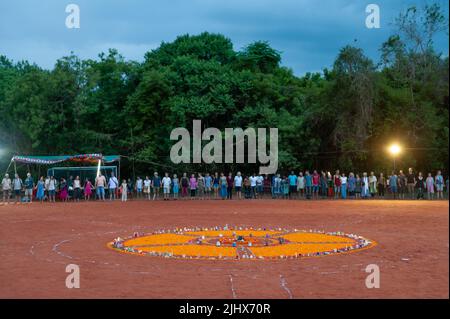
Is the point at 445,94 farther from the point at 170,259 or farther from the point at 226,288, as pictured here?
the point at 170,259

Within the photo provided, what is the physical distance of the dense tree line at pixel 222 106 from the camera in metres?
33.6

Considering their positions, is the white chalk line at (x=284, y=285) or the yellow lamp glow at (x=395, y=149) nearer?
the white chalk line at (x=284, y=285)

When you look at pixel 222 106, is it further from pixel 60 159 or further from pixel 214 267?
pixel 214 267

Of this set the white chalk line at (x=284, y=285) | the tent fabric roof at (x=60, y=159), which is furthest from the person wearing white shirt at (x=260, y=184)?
the white chalk line at (x=284, y=285)

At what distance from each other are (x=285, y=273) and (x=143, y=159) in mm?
29017

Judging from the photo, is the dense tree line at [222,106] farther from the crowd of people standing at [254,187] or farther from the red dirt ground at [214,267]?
the red dirt ground at [214,267]

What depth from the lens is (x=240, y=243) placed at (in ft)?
44.9

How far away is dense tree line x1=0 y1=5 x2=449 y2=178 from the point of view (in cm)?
3362

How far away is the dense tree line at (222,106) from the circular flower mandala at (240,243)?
643 inches

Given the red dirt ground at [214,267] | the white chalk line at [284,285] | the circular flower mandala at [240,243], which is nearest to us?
the white chalk line at [284,285]

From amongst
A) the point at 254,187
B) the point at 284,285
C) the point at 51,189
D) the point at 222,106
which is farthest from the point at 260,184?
the point at 284,285

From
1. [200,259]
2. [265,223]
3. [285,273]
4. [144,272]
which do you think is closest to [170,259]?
[200,259]

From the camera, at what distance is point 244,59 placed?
146 ft

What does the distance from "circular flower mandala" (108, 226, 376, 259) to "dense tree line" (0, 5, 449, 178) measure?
1634 cm
